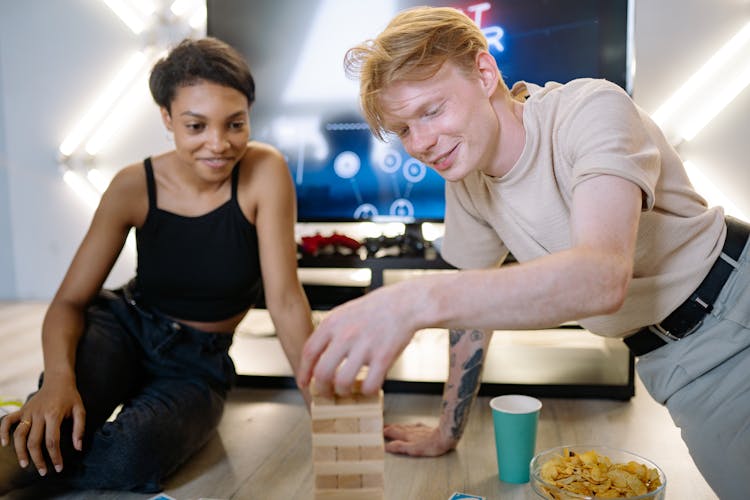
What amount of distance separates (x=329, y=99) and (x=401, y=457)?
1.33 metres

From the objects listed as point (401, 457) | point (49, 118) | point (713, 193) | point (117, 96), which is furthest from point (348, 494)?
point (49, 118)

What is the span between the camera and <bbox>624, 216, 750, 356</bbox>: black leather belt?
1.24 meters

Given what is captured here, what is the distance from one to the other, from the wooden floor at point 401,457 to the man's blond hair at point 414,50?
93cm

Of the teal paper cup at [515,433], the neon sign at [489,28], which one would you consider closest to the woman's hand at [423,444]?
the teal paper cup at [515,433]

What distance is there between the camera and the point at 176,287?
1.97 meters

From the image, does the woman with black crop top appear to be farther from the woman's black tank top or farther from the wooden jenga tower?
the wooden jenga tower

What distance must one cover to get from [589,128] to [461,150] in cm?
22

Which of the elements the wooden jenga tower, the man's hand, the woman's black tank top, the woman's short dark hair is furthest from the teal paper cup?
the woman's short dark hair

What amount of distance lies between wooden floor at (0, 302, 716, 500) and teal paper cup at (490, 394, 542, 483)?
37 mm

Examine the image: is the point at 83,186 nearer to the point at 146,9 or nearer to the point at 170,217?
the point at 146,9

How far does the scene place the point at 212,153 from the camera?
1806 mm

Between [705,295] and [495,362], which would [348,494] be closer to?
[705,295]

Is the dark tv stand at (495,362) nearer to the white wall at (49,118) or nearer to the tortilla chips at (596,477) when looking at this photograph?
the tortilla chips at (596,477)

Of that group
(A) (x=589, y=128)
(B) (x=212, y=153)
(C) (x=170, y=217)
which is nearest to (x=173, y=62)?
(B) (x=212, y=153)
